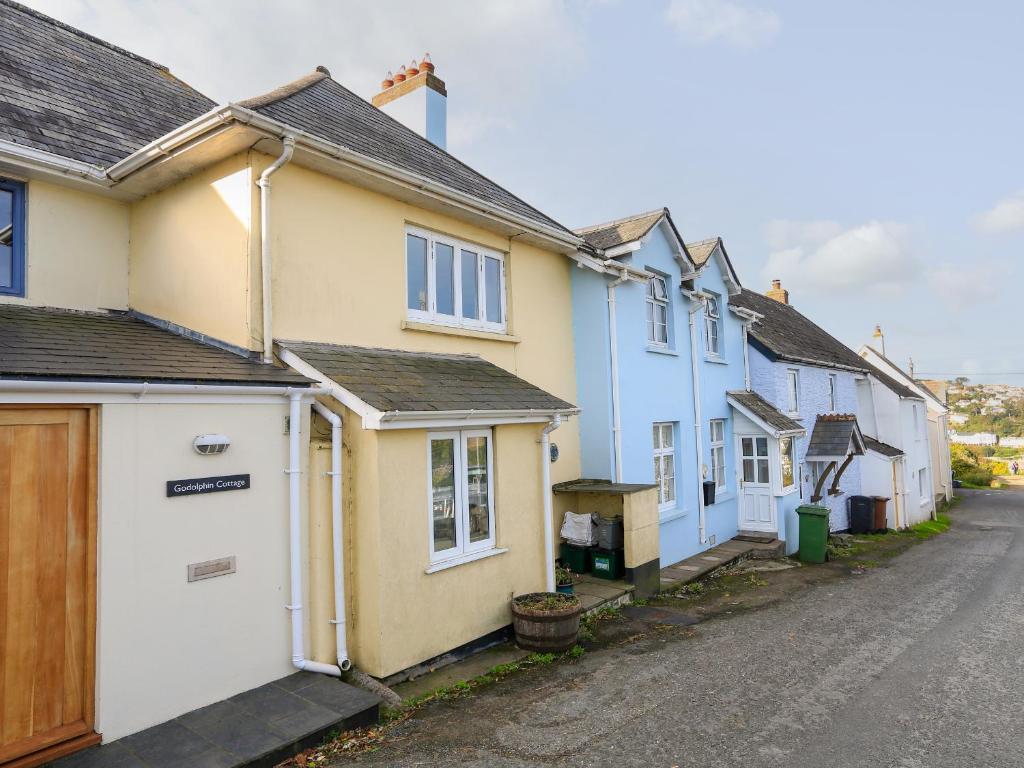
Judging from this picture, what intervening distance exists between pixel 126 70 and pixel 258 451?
801 centimetres

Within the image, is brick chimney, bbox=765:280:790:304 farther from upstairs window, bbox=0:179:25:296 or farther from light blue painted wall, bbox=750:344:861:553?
upstairs window, bbox=0:179:25:296

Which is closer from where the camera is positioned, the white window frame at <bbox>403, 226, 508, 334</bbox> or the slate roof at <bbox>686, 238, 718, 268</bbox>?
the white window frame at <bbox>403, 226, 508, 334</bbox>

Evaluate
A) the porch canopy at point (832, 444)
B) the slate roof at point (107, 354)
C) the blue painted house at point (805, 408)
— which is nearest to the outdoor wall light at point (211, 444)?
the slate roof at point (107, 354)

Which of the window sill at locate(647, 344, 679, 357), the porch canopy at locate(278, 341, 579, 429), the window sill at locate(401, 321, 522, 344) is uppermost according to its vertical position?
the window sill at locate(647, 344, 679, 357)

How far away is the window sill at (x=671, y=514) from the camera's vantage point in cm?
1211

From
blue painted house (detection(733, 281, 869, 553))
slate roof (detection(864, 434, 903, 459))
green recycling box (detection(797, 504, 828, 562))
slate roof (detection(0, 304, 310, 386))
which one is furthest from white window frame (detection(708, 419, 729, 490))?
slate roof (detection(0, 304, 310, 386))

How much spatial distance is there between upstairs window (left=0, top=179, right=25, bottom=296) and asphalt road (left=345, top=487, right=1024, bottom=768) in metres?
6.52

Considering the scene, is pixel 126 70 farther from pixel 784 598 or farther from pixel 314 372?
pixel 784 598

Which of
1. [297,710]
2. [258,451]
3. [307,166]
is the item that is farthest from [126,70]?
[297,710]

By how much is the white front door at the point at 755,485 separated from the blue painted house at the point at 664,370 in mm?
170

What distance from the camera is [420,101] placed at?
12.0 meters

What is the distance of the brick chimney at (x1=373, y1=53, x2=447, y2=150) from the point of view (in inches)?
472

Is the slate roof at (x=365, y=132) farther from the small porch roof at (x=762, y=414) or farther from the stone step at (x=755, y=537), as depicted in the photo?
the stone step at (x=755, y=537)

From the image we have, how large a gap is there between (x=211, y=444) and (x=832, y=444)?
1700 cm
